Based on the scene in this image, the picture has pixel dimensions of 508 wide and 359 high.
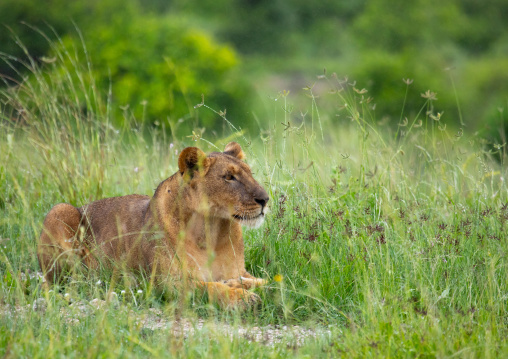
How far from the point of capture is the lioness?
16.1 feet

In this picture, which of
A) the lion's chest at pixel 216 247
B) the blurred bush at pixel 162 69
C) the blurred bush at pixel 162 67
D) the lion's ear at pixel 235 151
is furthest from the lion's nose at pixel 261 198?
the blurred bush at pixel 162 67

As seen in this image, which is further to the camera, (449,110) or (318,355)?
(449,110)

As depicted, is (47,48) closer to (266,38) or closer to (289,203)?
(266,38)

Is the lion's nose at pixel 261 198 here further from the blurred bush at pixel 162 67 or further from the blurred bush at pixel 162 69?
the blurred bush at pixel 162 67

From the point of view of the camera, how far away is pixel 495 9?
142ft

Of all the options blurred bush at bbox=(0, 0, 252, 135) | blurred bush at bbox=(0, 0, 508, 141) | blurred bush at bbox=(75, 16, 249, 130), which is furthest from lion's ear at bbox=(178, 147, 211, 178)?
blurred bush at bbox=(75, 16, 249, 130)

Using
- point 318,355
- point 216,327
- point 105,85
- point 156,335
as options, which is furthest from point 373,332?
point 105,85

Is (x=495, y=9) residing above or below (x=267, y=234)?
above

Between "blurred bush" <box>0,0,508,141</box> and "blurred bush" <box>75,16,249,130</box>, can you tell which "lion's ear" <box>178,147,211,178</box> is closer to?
"blurred bush" <box>0,0,508,141</box>

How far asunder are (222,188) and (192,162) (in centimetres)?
29

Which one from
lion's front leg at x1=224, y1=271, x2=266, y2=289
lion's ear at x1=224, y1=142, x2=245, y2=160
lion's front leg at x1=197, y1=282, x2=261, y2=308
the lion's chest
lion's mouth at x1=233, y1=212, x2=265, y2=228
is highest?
lion's ear at x1=224, y1=142, x2=245, y2=160

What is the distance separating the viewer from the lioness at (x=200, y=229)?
16.1 ft

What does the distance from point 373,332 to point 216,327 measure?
A: 93 cm

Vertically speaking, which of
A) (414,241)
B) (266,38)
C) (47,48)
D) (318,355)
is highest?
(266,38)
